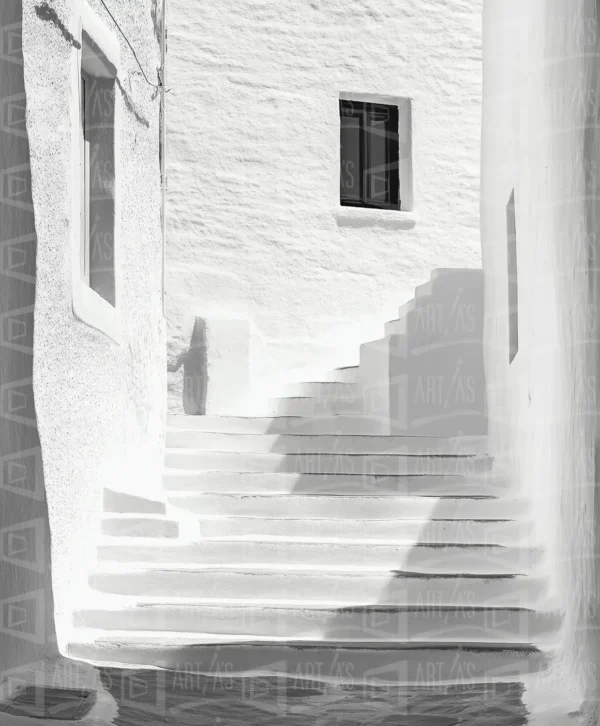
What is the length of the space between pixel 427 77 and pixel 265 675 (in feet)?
26.6

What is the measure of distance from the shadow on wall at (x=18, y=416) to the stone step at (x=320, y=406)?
14.6ft

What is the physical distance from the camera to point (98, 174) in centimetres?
723

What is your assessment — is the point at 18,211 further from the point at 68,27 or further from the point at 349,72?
the point at 349,72

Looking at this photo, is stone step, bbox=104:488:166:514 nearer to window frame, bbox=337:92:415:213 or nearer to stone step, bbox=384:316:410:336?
stone step, bbox=384:316:410:336

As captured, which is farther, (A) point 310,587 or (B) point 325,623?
(A) point 310,587

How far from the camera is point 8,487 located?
5.31 metres

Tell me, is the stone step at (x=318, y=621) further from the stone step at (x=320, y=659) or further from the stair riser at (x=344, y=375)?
the stair riser at (x=344, y=375)

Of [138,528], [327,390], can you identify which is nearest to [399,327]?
[327,390]

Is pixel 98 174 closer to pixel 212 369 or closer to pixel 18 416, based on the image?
pixel 18 416

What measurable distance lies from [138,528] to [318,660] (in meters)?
1.47

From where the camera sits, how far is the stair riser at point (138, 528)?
694 cm

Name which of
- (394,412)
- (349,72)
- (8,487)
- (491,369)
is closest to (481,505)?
(491,369)

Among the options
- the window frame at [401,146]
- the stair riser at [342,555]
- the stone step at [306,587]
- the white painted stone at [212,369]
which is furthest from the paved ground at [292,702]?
the window frame at [401,146]

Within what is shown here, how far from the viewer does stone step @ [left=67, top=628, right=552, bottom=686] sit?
5.96 m
